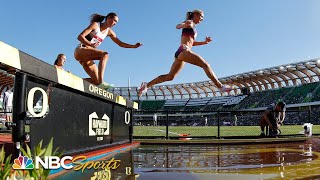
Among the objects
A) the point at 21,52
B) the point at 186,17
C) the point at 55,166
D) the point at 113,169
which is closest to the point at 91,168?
the point at 113,169

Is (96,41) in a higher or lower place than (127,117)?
higher

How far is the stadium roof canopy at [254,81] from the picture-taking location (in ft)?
156

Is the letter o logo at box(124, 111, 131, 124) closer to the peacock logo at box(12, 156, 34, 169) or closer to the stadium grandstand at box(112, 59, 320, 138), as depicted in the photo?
the peacock logo at box(12, 156, 34, 169)

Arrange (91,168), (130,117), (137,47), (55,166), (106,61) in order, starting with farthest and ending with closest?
(130,117) < (137,47) < (106,61) < (91,168) < (55,166)

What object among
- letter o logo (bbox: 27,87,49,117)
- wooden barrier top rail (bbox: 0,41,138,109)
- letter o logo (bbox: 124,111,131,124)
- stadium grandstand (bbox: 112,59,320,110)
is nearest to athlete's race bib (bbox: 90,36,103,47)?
wooden barrier top rail (bbox: 0,41,138,109)

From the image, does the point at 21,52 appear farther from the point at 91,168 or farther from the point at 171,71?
the point at 171,71

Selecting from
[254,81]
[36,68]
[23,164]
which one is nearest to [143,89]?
[36,68]

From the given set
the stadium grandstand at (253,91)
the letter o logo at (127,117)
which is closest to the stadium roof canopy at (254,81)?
the stadium grandstand at (253,91)

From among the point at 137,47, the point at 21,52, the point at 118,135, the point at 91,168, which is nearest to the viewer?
the point at 21,52

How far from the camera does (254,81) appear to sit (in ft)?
194

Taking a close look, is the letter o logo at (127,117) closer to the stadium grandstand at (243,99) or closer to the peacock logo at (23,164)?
the peacock logo at (23,164)

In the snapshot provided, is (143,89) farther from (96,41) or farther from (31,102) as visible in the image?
(31,102)

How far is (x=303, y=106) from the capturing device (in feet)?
161

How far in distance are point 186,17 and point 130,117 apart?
2577 mm
